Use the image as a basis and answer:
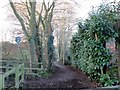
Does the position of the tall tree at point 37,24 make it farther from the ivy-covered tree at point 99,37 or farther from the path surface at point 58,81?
the ivy-covered tree at point 99,37

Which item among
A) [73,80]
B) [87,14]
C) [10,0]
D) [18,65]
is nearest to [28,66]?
[18,65]

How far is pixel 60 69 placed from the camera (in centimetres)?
333

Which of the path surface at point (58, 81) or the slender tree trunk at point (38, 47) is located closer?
the path surface at point (58, 81)

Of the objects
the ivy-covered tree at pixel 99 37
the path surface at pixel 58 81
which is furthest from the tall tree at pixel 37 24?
the ivy-covered tree at pixel 99 37

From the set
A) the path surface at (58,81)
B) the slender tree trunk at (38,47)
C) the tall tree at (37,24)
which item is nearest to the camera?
the path surface at (58,81)

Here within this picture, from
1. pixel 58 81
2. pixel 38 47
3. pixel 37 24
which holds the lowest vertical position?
pixel 58 81

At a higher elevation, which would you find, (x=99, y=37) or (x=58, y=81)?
(x=99, y=37)

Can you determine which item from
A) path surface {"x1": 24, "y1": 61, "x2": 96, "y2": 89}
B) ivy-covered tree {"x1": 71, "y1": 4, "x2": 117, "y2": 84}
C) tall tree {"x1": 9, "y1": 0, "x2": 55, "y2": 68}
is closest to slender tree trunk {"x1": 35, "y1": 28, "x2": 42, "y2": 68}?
tall tree {"x1": 9, "y1": 0, "x2": 55, "y2": 68}

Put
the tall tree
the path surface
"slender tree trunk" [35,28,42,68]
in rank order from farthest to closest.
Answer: "slender tree trunk" [35,28,42,68], the tall tree, the path surface

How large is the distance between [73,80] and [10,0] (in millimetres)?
1538

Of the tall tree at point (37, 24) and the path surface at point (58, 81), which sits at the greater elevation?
the tall tree at point (37, 24)

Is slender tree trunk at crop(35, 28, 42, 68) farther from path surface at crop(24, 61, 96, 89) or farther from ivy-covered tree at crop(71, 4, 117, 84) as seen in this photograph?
ivy-covered tree at crop(71, 4, 117, 84)

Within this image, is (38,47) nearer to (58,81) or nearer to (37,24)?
(37,24)

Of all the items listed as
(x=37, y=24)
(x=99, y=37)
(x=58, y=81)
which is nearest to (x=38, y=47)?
(x=37, y=24)
